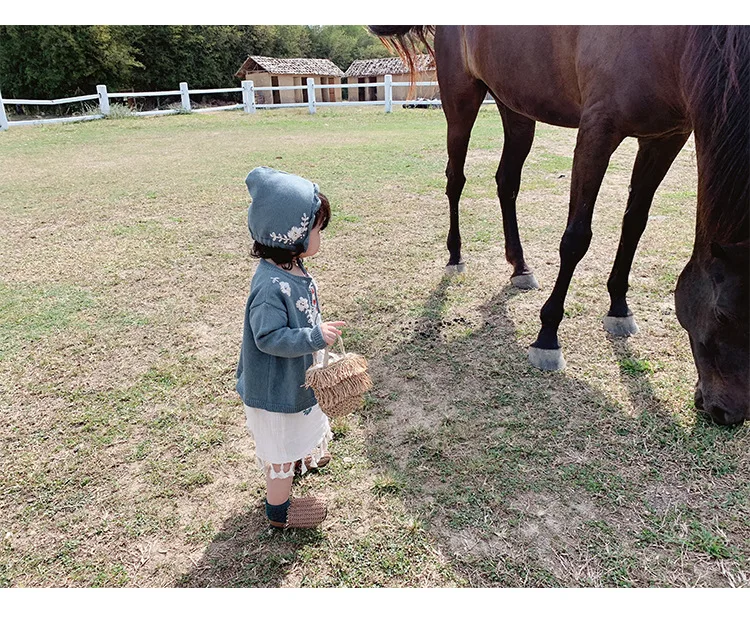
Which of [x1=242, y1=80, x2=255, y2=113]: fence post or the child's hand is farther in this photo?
[x1=242, y1=80, x2=255, y2=113]: fence post

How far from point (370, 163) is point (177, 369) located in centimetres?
628

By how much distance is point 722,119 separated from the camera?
74.2 inches

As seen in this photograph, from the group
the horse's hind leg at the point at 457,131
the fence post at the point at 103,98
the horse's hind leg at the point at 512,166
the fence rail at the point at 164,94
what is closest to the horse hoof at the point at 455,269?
the horse's hind leg at the point at 457,131

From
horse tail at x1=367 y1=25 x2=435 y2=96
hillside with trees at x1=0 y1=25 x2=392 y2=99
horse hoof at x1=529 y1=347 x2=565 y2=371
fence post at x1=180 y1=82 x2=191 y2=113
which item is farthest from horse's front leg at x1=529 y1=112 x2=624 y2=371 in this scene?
fence post at x1=180 y1=82 x2=191 y2=113

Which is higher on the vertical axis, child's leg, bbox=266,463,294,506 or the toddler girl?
the toddler girl

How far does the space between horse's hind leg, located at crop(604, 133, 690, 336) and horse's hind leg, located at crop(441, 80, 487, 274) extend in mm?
1225

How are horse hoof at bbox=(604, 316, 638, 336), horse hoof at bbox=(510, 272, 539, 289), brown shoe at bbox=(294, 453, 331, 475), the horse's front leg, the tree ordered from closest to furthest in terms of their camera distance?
brown shoe at bbox=(294, 453, 331, 475) → the horse's front leg → horse hoof at bbox=(604, 316, 638, 336) → horse hoof at bbox=(510, 272, 539, 289) → the tree

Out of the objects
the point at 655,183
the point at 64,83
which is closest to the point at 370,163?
the point at 655,183

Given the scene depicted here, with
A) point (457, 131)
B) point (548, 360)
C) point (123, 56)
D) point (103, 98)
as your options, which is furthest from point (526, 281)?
point (123, 56)

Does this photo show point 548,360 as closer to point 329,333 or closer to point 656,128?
point 656,128

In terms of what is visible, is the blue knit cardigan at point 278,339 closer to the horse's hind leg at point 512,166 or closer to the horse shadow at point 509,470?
the horse shadow at point 509,470

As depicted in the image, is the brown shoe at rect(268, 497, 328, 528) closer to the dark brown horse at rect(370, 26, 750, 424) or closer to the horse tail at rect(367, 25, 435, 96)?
the dark brown horse at rect(370, 26, 750, 424)

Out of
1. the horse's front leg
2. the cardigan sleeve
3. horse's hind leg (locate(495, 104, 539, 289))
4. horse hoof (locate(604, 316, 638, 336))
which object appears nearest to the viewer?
the cardigan sleeve

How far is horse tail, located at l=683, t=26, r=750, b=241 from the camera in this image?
72.2 inches
